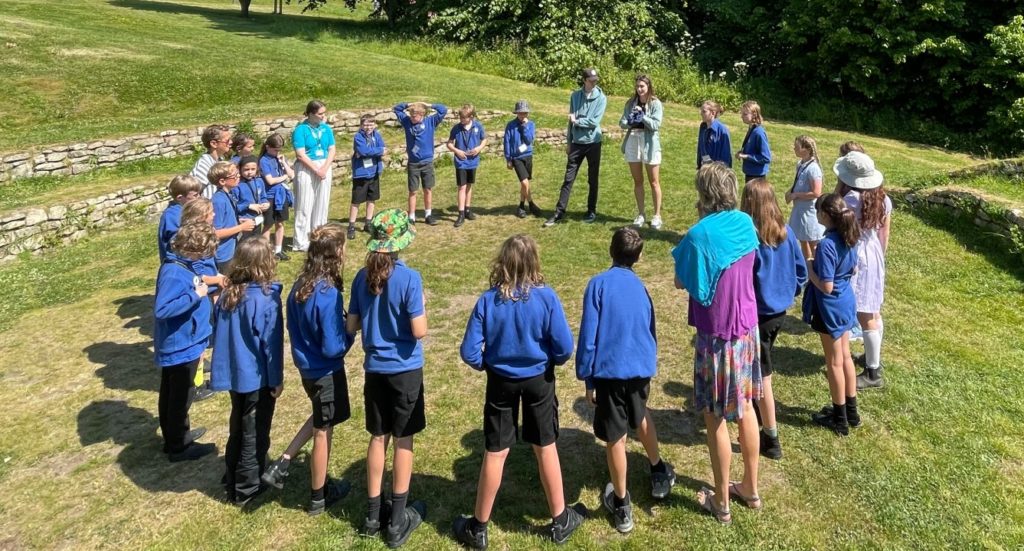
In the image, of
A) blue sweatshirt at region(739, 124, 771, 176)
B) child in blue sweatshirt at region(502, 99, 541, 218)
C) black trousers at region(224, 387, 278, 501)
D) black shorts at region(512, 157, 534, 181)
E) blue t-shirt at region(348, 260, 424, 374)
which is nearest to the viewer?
blue t-shirt at region(348, 260, 424, 374)

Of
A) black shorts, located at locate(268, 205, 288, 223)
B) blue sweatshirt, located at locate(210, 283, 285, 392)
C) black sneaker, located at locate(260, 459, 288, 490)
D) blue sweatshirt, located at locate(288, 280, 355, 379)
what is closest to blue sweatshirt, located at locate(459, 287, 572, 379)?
blue sweatshirt, located at locate(288, 280, 355, 379)

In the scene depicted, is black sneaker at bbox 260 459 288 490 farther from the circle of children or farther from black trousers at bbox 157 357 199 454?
black trousers at bbox 157 357 199 454

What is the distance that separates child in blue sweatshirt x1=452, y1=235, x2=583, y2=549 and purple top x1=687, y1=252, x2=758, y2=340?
2.88 feet

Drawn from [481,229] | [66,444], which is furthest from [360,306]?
[481,229]

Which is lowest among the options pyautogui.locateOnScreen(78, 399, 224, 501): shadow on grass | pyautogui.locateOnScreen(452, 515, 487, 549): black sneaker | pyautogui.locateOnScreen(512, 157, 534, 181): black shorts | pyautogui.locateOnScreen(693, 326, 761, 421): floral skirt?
pyautogui.locateOnScreen(78, 399, 224, 501): shadow on grass

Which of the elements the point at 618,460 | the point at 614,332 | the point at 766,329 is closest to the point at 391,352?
the point at 614,332

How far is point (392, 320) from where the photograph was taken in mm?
3500

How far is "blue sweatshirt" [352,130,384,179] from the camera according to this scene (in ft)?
28.0

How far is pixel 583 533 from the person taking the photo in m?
3.71

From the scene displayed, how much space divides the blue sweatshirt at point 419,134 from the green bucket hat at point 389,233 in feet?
17.7

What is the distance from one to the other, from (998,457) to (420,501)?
3.93 metres

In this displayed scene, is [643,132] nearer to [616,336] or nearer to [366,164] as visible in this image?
[366,164]

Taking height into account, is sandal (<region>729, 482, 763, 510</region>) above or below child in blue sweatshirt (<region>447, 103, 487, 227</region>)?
below

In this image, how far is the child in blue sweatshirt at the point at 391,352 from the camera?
3.49m
